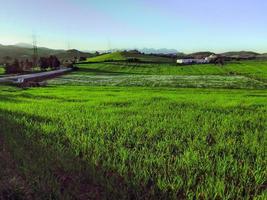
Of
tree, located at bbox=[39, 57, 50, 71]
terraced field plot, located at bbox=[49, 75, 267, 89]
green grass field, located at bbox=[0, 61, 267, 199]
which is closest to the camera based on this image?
green grass field, located at bbox=[0, 61, 267, 199]

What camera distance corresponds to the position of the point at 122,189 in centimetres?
598

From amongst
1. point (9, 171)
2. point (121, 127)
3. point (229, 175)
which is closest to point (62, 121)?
point (121, 127)

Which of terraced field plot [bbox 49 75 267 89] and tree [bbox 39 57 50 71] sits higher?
tree [bbox 39 57 50 71]

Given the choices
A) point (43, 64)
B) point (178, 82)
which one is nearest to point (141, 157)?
point (178, 82)

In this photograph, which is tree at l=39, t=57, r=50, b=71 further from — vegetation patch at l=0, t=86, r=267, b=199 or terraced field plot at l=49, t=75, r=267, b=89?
vegetation patch at l=0, t=86, r=267, b=199

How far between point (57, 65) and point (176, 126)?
104 m

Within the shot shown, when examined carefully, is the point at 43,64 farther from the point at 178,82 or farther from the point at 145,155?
the point at 145,155

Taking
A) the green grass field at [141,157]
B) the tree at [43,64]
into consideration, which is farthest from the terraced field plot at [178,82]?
the green grass field at [141,157]

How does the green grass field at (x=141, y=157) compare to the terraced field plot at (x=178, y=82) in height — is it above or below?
above

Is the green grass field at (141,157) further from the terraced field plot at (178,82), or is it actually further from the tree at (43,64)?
the tree at (43,64)

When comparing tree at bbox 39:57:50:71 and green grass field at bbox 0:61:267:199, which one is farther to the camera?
tree at bbox 39:57:50:71

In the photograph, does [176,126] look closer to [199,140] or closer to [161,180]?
[199,140]

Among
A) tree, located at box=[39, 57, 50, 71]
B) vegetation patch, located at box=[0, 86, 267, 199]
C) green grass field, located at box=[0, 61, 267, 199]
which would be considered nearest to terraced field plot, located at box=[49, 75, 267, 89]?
tree, located at box=[39, 57, 50, 71]

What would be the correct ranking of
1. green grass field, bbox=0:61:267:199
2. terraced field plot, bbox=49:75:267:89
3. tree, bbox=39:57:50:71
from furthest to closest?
tree, bbox=39:57:50:71
terraced field plot, bbox=49:75:267:89
green grass field, bbox=0:61:267:199
